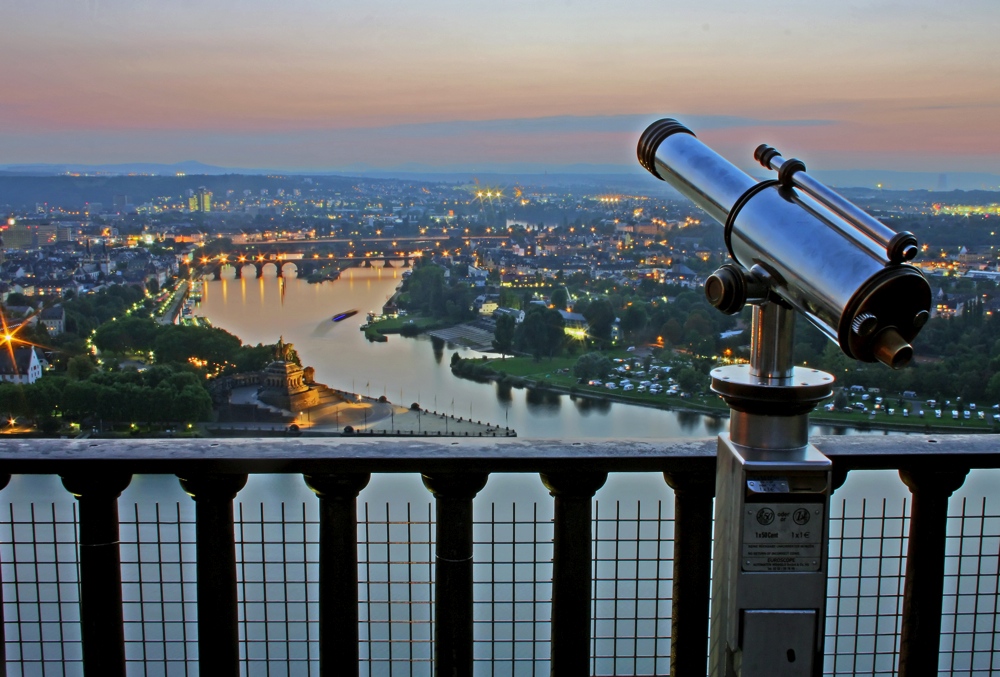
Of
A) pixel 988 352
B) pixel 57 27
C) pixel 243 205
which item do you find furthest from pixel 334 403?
pixel 243 205

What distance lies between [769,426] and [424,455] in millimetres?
637

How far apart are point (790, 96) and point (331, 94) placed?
23538mm

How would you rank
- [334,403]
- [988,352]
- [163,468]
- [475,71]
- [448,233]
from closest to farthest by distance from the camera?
[163,468]
[988,352]
[334,403]
[475,71]
[448,233]

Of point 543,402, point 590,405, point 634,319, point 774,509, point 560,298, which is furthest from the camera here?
point 560,298

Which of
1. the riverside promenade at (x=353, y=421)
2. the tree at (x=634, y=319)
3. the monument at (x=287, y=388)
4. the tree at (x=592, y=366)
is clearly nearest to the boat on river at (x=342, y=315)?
the riverside promenade at (x=353, y=421)

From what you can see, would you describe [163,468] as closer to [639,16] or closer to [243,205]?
[639,16]

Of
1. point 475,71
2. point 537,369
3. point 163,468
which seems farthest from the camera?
point 475,71

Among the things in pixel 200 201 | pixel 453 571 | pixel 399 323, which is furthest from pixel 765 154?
pixel 200 201

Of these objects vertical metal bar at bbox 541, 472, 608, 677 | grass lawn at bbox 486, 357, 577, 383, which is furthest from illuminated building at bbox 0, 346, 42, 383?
vertical metal bar at bbox 541, 472, 608, 677

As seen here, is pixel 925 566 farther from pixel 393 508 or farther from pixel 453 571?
pixel 393 508

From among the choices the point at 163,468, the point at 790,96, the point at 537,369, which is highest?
the point at 790,96

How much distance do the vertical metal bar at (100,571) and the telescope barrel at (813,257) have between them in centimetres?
108

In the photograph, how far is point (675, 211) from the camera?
4445mm

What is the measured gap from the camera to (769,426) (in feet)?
3.48
